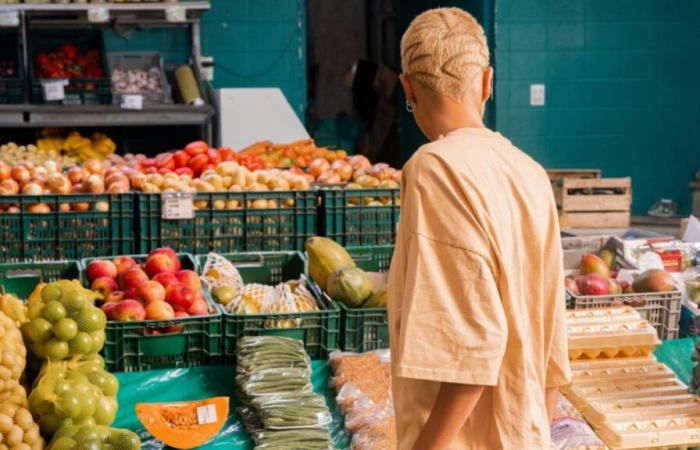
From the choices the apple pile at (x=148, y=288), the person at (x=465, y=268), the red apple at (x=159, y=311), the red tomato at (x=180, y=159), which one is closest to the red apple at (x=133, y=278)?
the apple pile at (x=148, y=288)

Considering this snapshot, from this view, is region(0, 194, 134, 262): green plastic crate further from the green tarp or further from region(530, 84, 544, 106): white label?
region(530, 84, 544, 106): white label

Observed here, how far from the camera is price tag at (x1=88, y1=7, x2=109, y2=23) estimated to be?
7.50 meters

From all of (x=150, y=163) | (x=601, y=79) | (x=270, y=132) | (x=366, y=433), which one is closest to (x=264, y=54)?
(x=270, y=132)

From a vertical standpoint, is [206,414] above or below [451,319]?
below

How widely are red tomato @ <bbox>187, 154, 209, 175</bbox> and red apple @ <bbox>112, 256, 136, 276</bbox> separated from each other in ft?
4.52

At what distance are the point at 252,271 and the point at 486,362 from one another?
8.79ft

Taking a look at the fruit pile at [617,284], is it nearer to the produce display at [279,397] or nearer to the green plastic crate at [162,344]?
the produce display at [279,397]

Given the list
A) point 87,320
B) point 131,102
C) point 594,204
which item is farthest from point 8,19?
point 87,320

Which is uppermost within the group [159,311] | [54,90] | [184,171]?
[54,90]

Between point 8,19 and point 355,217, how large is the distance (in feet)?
13.2

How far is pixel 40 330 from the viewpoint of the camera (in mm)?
2889

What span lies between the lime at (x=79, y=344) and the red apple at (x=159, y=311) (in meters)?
0.44

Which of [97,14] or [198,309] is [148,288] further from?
[97,14]

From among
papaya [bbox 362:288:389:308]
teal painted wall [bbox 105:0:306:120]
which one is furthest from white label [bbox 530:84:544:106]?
papaya [bbox 362:288:389:308]
